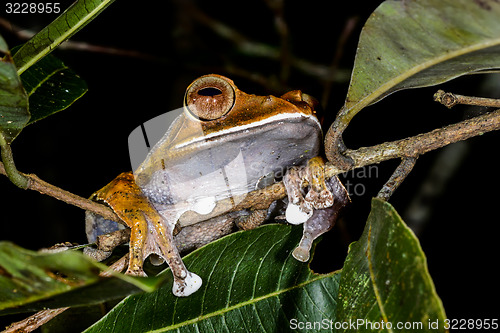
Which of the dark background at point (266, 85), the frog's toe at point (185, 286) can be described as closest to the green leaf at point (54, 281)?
the frog's toe at point (185, 286)

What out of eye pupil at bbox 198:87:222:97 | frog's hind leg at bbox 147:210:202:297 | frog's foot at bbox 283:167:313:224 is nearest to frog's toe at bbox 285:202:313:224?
frog's foot at bbox 283:167:313:224

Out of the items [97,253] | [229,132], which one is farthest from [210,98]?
[97,253]

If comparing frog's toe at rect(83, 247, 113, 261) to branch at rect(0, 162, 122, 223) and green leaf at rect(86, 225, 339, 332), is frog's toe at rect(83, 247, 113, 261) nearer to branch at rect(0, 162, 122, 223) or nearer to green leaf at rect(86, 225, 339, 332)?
branch at rect(0, 162, 122, 223)

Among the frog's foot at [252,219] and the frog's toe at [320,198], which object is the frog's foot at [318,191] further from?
the frog's foot at [252,219]

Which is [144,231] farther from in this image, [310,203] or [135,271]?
[310,203]

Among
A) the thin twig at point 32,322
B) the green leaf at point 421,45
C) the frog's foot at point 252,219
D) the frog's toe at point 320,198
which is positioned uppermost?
the green leaf at point 421,45

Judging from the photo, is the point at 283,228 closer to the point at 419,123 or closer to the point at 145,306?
the point at 145,306
